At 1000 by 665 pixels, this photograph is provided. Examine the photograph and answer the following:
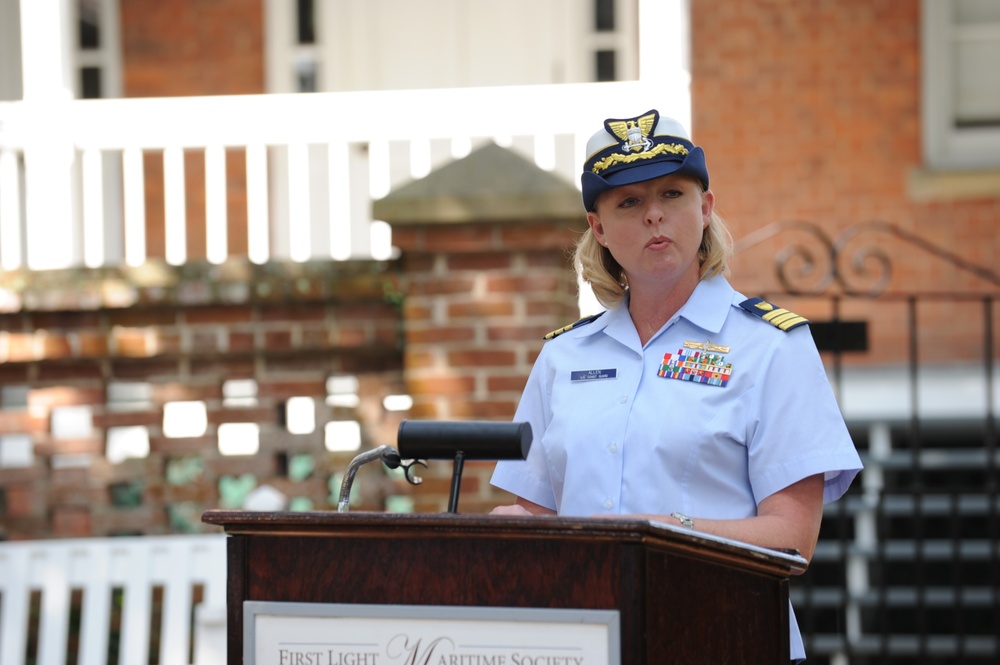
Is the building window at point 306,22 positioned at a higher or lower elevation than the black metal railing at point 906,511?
higher

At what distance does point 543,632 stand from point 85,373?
4.20m

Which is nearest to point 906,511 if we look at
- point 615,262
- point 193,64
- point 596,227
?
point 615,262

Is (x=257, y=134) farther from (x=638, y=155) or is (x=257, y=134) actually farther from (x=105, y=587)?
(x=638, y=155)

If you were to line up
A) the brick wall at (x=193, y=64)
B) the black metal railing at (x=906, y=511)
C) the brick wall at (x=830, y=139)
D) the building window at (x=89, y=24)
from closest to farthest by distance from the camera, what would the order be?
the black metal railing at (x=906, y=511), the brick wall at (x=830, y=139), the brick wall at (x=193, y=64), the building window at (x=89, y=24)

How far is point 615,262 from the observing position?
265 cm

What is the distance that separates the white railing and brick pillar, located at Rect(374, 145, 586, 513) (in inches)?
22.0

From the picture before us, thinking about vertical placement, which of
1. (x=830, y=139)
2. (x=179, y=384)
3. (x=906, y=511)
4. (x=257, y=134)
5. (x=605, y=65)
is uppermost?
(x=605, y=65)

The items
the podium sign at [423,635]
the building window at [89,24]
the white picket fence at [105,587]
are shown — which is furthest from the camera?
the building window at [89,24]

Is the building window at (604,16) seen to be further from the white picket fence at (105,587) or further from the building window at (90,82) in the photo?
the white picket fence at (105,587)

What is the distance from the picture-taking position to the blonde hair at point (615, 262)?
98.0 inches

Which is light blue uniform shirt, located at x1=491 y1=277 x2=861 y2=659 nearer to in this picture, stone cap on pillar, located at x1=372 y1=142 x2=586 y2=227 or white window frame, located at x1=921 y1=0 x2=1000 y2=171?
stone cap on pillar, located at x1=372 y1=142 x2=586 y2=227

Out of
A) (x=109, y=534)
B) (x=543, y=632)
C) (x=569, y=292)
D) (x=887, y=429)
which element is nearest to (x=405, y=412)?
(x=569, y=292)

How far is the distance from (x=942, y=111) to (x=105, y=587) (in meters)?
5.85

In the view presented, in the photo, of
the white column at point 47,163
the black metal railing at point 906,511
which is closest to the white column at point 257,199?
the white column at point 47,163
